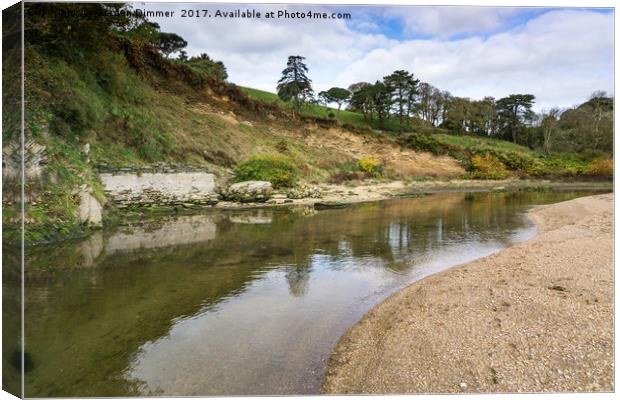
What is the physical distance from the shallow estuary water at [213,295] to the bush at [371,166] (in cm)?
807

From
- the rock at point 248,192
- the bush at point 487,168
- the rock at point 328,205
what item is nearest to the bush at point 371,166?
the rock at point 328,205

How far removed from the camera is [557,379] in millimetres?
3205

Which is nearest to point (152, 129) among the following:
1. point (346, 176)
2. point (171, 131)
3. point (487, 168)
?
point (171, 131)

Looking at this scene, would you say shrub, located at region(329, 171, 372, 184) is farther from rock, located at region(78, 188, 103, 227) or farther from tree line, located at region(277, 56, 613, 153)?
Result: rock, located at region(78, 188, 103, 227)

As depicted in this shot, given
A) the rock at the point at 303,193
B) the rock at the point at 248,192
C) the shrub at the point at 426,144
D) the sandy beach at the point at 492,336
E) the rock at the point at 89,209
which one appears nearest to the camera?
the sandy beach at the point at 492,336

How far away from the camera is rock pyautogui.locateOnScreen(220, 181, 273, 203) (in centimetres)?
1586

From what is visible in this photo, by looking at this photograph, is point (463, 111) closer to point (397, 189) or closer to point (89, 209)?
point (397, 189)

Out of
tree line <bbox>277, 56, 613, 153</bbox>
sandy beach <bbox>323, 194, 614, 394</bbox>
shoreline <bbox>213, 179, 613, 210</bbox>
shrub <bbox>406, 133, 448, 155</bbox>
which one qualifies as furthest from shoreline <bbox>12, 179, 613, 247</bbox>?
sandy beach <bbox>323, 194, 614, 394</bbox>

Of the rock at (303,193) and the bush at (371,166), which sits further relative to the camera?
the bush at (371,166)

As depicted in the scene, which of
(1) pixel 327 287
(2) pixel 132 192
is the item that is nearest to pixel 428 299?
(1) pixel 327 287

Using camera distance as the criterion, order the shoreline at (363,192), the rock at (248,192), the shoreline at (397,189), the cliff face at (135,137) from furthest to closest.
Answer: the rock at (248,192) → the shoreline at (397,189) → the shoreline at (363,192) → the cliff face at (135,137)

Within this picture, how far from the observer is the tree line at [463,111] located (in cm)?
619

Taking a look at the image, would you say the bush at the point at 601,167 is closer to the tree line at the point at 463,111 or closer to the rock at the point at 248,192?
the tree line at the point at 463,111

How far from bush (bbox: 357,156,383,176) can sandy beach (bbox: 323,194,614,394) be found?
553 inches
